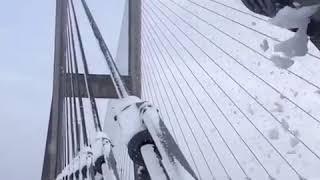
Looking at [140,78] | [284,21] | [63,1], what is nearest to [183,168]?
[284,21]

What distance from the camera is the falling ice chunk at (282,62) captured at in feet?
4.38

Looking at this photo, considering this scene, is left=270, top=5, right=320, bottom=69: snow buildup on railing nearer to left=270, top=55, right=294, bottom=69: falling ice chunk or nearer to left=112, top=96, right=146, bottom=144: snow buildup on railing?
left=270, top=55, right=294, bottom=69: falling ice chunk

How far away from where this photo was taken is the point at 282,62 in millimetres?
1358

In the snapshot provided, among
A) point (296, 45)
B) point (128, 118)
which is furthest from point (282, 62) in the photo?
point (128, 118)

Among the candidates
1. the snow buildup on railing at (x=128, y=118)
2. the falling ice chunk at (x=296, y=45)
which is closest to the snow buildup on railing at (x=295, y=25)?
the falling ice chunk at (x=296, y=45)

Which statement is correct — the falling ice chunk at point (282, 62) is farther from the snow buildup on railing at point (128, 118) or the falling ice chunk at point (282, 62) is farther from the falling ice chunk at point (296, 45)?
the snow buildup on railing at point (128, 118)

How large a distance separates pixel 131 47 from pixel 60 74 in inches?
41.2

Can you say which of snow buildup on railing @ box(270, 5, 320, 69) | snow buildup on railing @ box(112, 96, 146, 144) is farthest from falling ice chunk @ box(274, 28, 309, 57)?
snow buildup on railing @ box(112, 96, 146, 144)

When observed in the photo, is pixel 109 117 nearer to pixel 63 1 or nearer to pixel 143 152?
pixel 143 152

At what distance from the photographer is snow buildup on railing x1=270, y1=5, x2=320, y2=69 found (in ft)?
3.91

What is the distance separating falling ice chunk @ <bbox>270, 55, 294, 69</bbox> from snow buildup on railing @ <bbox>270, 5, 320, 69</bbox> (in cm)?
5

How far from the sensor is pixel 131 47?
559cm

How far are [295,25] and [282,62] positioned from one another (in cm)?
17

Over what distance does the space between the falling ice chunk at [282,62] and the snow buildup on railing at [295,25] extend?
0.05 metres
